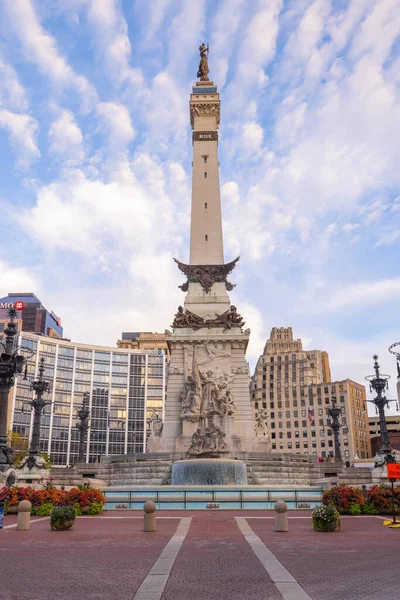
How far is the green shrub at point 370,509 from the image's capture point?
21.2 metres

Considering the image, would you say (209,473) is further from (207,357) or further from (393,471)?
(393,471)

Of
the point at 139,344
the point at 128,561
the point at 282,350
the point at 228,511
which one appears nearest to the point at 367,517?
the point at 228,511

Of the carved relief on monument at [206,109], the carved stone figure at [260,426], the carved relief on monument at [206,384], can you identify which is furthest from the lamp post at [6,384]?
the carved relief on monument at [206,109]

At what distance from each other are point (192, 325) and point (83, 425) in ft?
46.7

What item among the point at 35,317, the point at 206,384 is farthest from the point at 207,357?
the point at 35,317

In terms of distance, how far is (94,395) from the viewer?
101 meters

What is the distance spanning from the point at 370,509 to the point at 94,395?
84884 millimetres

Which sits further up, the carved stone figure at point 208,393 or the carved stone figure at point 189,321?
the carved stone figure at point 189,321

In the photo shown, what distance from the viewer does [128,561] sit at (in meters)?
10.9

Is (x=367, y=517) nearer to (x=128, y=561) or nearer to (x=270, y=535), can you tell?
(x=270, y=535)

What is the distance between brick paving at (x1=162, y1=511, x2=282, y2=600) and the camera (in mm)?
8151

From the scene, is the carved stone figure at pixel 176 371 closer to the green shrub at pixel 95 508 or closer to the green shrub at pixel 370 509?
the green shrub at pixel 95 508

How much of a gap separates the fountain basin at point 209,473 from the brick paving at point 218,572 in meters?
15.2

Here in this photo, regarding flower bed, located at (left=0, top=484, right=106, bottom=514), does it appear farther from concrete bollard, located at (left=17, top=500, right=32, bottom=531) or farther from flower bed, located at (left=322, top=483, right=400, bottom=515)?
flower bed, located at (left=322, top=483, right=400, bottom=515)
